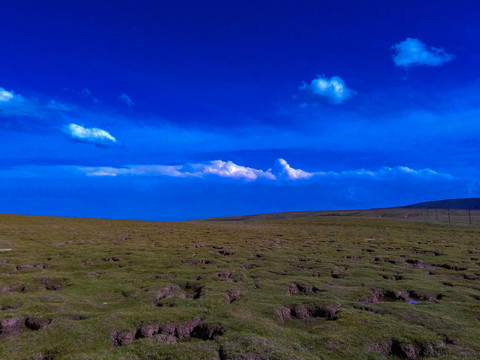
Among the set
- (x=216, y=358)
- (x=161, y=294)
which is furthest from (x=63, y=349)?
(x=161, y=294)

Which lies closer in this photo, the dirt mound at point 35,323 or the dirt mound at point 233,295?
the dirt mound at point 35,323

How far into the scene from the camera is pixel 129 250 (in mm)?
24297

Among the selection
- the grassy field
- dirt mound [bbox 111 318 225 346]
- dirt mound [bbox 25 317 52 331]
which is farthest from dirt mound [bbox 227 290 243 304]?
dirt mound [bbox 25 317 52 331]

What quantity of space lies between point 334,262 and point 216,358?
14.9 metres

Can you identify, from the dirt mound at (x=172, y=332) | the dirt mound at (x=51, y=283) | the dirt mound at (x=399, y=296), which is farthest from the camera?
the dirt mound at (x=51, y=283)

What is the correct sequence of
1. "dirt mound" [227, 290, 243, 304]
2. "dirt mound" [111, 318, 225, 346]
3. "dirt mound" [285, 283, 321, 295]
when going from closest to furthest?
1. "dirt mound" [111, 318, 225, 346]
2. "dirt mound" [227, 290, 243, 304]
3. "dirt mound" [285, 283, 321, 295]

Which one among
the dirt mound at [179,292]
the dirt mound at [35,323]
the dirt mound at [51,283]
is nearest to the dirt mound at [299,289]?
the dirt mound at [179,292]

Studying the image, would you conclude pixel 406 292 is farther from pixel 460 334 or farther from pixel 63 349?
pixel 63 349

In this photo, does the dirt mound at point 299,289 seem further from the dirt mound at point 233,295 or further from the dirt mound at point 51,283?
the dirt mound at point 51,283

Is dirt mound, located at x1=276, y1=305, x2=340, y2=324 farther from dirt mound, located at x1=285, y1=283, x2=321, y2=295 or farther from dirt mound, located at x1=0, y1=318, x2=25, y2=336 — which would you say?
dirt mound, located at x1=0, y1=318, x2=25, y2=336

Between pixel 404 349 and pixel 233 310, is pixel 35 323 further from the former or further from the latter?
pixel 404 349

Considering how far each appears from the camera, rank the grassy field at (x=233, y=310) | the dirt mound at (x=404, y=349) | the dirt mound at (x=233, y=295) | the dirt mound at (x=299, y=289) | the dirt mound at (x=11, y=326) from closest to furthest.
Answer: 1. the grassy field at (x=233, y=310)
2. the dirt mound at (x=404, y=349)
3. the dirt mound at (x=11, y=326)
4. the dirt mound at (x=233, y=295)
5. the dirt mound at (x=299, y=289)

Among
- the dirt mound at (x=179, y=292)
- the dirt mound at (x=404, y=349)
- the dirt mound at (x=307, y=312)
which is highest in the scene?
the dirt mound at (x=179, y=292)

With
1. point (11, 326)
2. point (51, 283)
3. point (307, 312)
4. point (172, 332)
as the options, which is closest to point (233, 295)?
point (307, 312)
